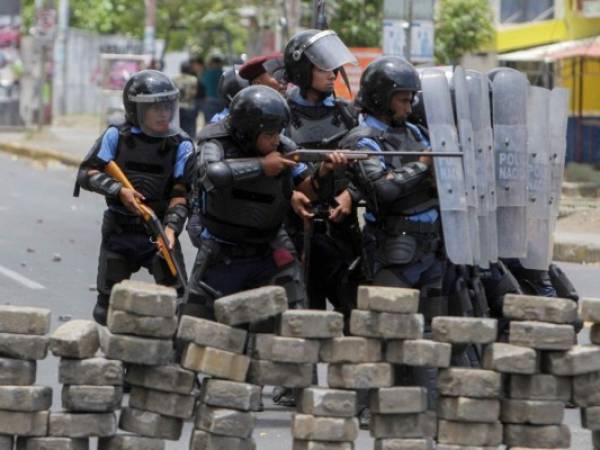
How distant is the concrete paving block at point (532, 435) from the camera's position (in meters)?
6.32

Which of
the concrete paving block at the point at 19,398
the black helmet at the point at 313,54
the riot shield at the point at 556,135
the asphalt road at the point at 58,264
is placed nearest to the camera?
the concrete paving block at the point at 19,398

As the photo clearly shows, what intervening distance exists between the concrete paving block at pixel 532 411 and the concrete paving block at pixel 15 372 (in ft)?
5.53

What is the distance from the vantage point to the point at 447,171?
741 centimetres

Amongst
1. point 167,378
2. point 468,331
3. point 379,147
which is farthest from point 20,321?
point 379,147

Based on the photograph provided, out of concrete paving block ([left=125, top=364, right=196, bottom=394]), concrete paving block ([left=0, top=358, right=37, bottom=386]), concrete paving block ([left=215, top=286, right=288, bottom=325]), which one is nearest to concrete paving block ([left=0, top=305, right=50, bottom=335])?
concrete paving block ([left=0, top=358, right=37, bottom=386])

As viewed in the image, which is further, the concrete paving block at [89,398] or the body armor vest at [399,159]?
the body armor vest at [399,159]

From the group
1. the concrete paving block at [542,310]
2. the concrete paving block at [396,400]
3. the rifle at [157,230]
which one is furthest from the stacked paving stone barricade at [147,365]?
the rifle at [157,230]

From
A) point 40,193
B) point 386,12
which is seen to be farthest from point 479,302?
point 40,193

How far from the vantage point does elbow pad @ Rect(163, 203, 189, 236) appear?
8836 mm

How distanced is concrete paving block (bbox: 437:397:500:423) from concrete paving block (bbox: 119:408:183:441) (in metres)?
0.95

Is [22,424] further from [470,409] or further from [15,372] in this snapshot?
[470,409]

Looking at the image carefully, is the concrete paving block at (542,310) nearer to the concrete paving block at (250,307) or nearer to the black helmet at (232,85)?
the concrete paving block at (250,307)

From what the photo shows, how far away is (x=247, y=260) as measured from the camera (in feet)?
25.5

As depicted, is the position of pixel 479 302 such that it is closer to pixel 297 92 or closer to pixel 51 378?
pixel 297 92
